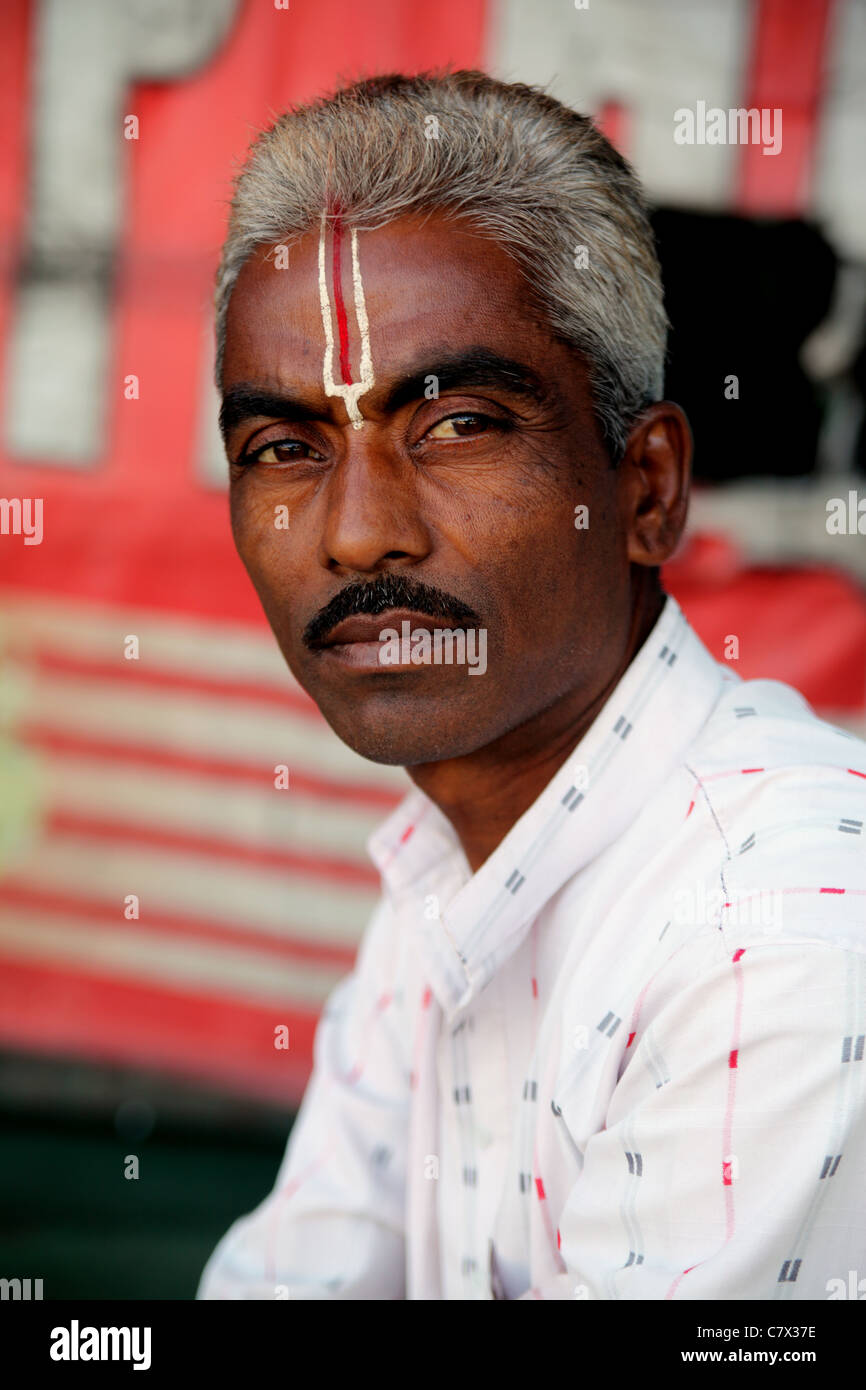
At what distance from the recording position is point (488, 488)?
1.52 m

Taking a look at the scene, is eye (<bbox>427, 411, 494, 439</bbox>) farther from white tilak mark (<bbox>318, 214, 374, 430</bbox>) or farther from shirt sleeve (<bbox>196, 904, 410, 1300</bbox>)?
shirt sleeve (<bbox>196, 904, 410, 1300</bbox>)

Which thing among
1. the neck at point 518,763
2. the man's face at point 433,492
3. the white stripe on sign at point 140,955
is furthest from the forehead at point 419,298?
the white stripe on sign at point 140,955

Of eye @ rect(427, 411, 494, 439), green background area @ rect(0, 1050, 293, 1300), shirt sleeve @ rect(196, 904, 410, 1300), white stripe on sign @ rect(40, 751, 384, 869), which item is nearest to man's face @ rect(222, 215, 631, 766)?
eye @ rect(427, 411, 494, 439)

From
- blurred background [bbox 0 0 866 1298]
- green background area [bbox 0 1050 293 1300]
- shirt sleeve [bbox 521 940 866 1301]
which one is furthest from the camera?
green background area [bbox 0 1050 293 1300]

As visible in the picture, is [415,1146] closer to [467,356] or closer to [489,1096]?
[489,1096]

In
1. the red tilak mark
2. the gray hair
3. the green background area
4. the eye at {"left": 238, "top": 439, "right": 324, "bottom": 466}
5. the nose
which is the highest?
the gray hair

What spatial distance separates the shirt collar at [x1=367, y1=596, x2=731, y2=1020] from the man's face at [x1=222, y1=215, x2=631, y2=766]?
0.07m

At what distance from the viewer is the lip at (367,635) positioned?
4.88 feet

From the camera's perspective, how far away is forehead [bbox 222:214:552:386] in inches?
58.7

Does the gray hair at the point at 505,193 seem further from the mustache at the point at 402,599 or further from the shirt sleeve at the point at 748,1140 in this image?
the shirt sleeve at the point at 748,1140

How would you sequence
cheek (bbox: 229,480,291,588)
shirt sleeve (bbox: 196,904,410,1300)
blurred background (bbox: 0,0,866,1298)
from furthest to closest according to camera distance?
blurred background (bbox: 0,0,866,1298) < shirt sleeve (bbox: 196,904,410,1300) < cheek (bbox: 229,480,291,588)

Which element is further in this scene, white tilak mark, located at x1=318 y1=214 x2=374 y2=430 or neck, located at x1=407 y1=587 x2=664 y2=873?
neck, located at x1=407 y1=587 x2=664 y2=873

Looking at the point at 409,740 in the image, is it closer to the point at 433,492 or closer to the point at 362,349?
the point at 433,492
